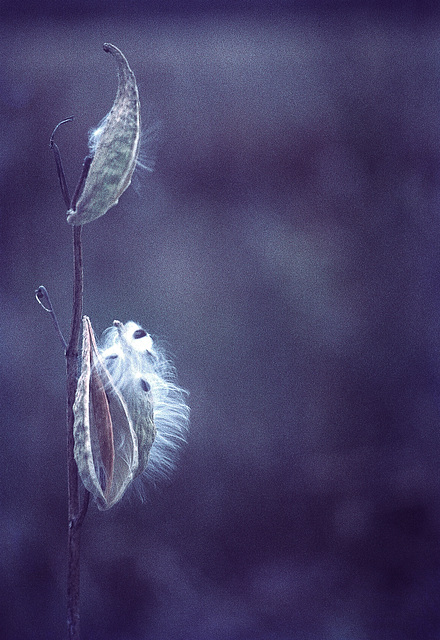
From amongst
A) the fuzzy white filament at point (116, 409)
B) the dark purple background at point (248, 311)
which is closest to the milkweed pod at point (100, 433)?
the fuzzy white filament at point (116, 409)

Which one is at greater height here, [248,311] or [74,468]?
[248,311]

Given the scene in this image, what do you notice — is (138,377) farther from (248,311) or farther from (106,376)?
(248,311)

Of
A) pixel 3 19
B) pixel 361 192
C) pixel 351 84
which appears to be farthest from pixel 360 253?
pixel 3 19

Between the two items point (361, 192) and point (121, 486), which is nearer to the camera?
point (121, 486)

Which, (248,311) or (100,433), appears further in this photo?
(248,311)

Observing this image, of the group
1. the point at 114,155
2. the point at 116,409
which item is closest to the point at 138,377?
the point at 116,409

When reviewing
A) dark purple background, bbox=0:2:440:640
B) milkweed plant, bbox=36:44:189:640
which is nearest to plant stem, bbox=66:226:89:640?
milkweed plant, bbox=36:44:189:640

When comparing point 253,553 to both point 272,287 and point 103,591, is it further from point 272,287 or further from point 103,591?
point 272,287
